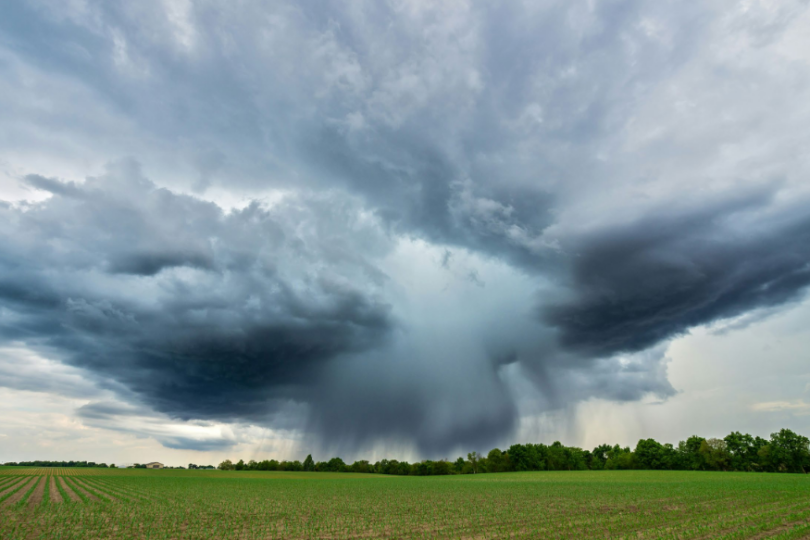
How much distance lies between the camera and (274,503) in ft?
172

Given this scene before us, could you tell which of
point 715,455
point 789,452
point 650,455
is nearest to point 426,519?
point 789,452

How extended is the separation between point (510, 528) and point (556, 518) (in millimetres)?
7133

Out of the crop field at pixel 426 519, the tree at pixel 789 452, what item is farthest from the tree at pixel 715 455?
the crop field at pixel 426 519

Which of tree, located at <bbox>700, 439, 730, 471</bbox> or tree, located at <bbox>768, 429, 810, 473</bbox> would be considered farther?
tree, located at <bbox>700, 439, 730, 471</bbox>

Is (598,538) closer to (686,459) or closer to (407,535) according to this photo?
(407,535)

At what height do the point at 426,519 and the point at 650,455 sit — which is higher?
the point at 650,455

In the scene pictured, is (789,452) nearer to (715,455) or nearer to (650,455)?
(715,455)

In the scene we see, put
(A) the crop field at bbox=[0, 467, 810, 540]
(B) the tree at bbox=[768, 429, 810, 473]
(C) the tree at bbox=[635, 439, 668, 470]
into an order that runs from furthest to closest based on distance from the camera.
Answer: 1. (C) the tree at bbox=[635, 439, 668, 470]
2. (B) the tree at bbox=[768, 429, 810, 473]
3. (A) the crop field at bbox=[0, 467, 810, 540]

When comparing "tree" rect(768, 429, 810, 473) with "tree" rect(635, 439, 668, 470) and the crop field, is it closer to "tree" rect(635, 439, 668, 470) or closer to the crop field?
"tree" rect(635, 439, 668, 470)

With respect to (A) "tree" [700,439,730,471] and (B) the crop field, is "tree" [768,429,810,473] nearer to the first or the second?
→ (A) "tree" [700,439,730,471]

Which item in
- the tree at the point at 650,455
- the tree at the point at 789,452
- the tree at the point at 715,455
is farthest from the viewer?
the tree at the point at 650,455

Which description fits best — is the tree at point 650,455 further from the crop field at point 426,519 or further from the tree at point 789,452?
the crop field at point 426,519

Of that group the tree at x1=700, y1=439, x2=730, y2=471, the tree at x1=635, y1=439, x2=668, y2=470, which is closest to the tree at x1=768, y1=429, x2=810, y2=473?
the tree at x1=700, y1=439, x2=730, y2=471

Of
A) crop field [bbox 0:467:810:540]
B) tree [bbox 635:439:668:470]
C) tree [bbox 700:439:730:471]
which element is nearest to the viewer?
crop field [bbox 0:467:810:540]
